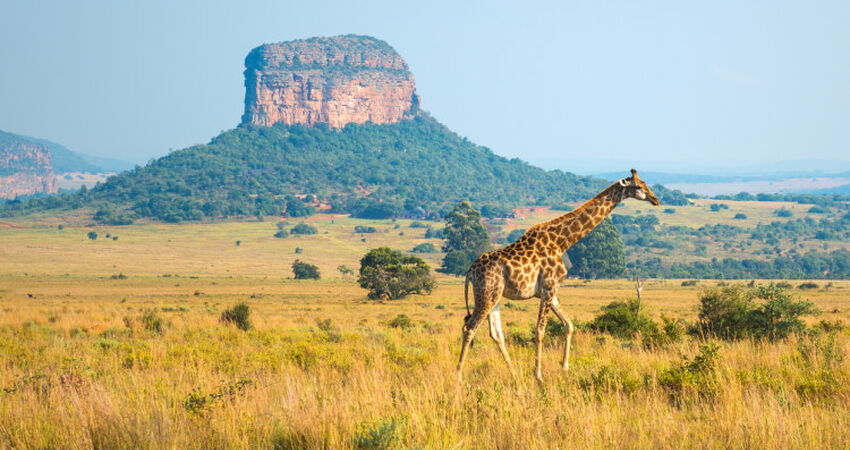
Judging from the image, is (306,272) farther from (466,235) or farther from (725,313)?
(725,313)

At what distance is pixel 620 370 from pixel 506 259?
7.70 feet

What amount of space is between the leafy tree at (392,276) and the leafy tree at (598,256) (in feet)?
136

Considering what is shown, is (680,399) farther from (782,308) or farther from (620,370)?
(782,308)

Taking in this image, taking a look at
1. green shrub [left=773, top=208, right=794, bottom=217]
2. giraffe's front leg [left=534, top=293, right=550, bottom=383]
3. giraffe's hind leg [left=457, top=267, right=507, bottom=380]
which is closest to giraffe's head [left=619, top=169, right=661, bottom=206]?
giraffe's front leg [left=534, top=293, right=550, bottom=383]

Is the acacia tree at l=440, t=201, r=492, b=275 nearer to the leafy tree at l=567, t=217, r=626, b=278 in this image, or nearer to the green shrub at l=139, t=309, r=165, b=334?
the leafy tree at l=567, t=217, r=626, b=278

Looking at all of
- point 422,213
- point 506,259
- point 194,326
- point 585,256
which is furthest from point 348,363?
point 422,213

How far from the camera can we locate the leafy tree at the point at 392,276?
158ft

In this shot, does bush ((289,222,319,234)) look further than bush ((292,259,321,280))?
Yes

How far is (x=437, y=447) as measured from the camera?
429cm

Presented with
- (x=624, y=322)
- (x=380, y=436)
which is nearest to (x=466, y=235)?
(x=624, y=322)

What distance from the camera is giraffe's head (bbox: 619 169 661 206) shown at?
6.87m

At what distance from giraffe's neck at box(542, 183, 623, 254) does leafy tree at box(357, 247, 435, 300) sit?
41016mm

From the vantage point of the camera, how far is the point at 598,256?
8788 cm

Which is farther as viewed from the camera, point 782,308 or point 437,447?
point 782,308
